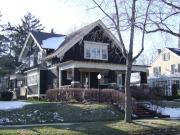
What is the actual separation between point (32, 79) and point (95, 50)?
8.88m

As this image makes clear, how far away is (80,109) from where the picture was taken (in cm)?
2867

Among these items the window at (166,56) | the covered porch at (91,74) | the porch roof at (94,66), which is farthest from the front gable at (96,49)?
the window at (166,56)

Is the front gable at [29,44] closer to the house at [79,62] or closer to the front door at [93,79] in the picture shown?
the house at [79,62]

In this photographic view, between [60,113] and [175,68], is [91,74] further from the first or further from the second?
[175,68]

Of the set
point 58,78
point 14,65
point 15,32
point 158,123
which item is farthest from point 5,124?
point 15,32

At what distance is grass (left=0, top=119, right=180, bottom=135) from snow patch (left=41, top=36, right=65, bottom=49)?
20.5 metres

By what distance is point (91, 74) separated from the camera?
41.3 meters

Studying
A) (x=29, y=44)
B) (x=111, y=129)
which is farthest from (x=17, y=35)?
(x=111, y=129)

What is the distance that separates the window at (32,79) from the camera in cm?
4466

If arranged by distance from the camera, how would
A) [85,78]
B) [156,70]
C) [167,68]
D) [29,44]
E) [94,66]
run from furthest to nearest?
[156,70]
[167,68]
[29,44]
[85,78]
[94,66]

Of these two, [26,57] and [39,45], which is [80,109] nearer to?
[39,45]

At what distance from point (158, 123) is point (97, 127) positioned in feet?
14.3

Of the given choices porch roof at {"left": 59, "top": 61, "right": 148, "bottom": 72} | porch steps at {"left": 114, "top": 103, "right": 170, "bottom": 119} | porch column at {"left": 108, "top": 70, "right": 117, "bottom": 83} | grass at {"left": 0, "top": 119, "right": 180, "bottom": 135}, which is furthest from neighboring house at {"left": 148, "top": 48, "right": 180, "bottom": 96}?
grass at {"left": 0, "top": 119, "right": 180, "bottom": 135}

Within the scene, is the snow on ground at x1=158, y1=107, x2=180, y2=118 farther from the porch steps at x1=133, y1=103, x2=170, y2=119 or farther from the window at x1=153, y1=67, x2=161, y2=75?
the window at x1=153, y1=67, x2=161, y2=75
